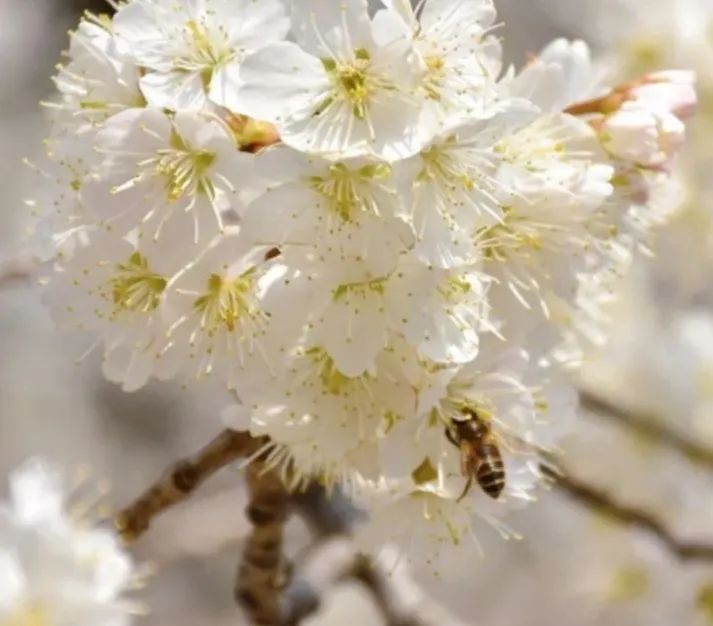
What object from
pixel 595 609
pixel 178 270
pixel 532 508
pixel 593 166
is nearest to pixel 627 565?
pixel 595 609

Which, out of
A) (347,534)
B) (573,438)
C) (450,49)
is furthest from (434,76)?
(573,438)

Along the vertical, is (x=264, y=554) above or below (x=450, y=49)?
below

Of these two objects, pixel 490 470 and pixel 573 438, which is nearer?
pixel 490 470

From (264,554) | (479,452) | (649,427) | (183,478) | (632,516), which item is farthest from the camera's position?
(649,427)

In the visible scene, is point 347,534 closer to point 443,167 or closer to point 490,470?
point 490,470

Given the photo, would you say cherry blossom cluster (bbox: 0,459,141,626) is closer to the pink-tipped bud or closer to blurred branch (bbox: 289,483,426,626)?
blurred branch (bbox: 289,483,426,626)

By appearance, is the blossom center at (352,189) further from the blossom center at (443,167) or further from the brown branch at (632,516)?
the brown branch at (632,516)

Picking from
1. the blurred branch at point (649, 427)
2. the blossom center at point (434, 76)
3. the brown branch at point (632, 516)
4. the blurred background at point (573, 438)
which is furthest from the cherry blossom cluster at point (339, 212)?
the blurred branch at point (649, 427)
